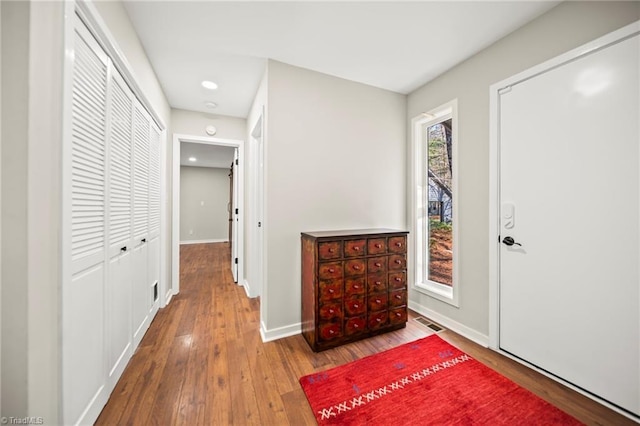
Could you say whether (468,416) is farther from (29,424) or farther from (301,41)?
(301,41)

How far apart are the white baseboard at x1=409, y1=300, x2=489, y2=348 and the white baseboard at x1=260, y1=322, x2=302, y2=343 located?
1383 mm

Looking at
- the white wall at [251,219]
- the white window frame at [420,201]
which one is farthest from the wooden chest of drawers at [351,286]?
the white wall at [251,219]

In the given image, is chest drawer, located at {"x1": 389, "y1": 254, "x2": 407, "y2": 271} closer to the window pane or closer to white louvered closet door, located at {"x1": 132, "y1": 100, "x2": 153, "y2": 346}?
the window pane

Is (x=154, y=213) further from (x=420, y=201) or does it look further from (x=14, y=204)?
(x=420, y=201)

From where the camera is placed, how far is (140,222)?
210 cm

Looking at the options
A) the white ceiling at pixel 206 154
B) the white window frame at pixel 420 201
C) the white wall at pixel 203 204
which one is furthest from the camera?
the white wall at pixel 203 204

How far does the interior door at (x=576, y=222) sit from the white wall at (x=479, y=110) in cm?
14

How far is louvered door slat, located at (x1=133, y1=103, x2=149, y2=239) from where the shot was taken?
6.43 ft

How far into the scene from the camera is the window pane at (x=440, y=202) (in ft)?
8.22

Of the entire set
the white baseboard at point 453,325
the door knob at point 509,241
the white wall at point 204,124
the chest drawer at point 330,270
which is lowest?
the white baseboard at point 453,325

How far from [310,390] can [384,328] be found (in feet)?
3.19

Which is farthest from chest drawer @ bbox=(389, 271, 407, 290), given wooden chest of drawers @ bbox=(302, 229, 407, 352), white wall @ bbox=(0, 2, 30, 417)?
white wall @ bbox=(0, 2, 30, 417)

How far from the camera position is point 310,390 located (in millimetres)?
1531

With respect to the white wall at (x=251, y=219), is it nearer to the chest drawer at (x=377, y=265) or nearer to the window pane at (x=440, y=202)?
the chest drawer at (x=377, y=265)
